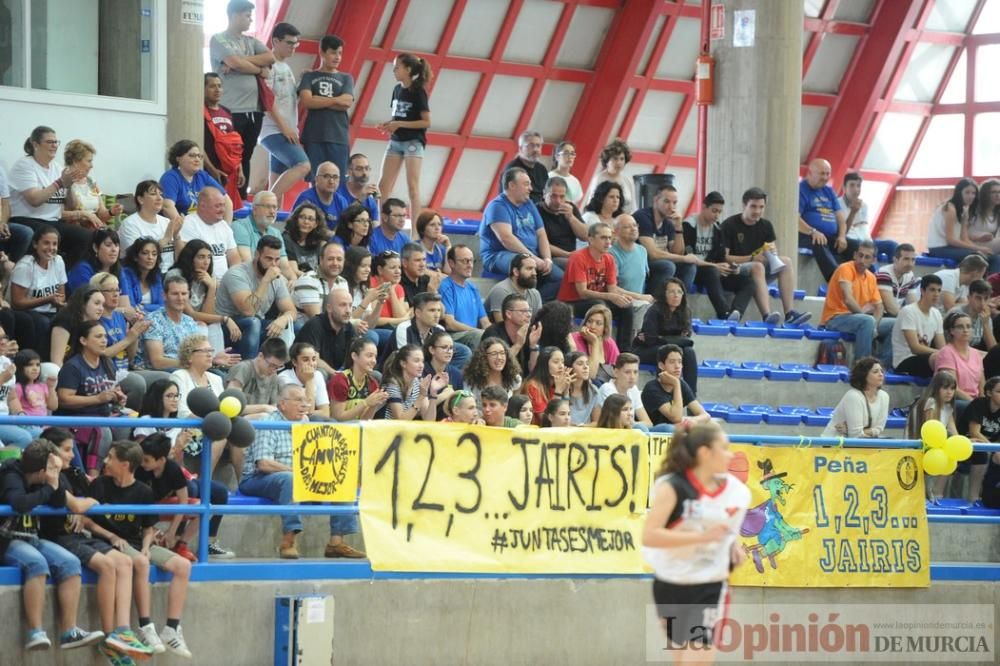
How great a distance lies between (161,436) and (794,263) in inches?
389

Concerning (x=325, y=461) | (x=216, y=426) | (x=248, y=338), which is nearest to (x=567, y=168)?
(x=248, y=338)

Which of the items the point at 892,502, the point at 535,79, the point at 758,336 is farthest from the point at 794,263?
the point at 535,79

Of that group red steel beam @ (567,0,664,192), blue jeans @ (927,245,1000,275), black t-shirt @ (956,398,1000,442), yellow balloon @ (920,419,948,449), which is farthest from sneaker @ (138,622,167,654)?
red steel beam @ (567,0,664,192)

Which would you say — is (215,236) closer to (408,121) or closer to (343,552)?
(408,121)

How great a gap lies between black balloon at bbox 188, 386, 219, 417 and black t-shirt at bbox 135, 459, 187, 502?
37 cm

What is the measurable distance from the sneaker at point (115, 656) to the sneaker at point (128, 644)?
0.02 metres

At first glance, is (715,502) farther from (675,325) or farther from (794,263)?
Answer: (794,263)

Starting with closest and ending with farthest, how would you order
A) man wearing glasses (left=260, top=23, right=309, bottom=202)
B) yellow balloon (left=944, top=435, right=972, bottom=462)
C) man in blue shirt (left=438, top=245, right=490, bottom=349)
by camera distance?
yellow balloon (left=944, top=435, right=972, bottom=462) < man in blue shirt (left=438, top=245, right=490, bottom=349) < man wearing glasses (left=260, top=23, right=309, bottom=202)

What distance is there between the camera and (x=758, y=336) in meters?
15.8

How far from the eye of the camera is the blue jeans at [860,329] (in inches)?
632

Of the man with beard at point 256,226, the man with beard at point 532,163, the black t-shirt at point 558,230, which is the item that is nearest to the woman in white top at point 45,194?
the man with beard at point 256,226

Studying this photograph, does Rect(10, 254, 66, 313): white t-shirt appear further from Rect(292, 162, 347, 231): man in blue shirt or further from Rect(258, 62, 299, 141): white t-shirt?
Rect(258, 62, 299, 141): white t-shirt

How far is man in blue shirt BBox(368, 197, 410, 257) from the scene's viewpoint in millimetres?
13891

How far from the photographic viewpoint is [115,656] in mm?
9188
